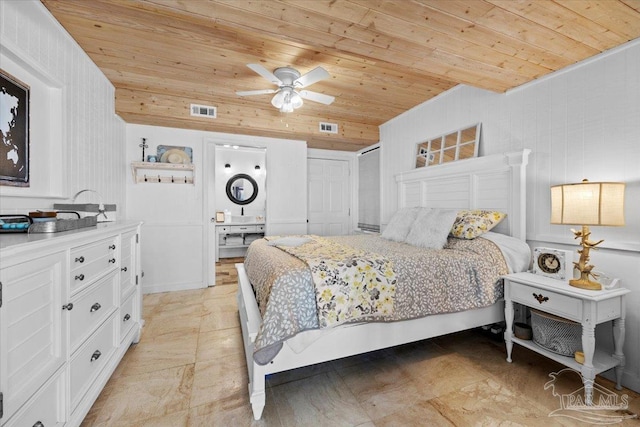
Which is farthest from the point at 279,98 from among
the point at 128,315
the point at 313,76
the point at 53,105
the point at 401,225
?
the point at 128,315

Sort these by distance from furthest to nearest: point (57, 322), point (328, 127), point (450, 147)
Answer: point (328, 127) < point (450, 147) < point (57, 322)

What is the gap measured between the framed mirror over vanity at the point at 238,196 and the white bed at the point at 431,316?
10.7 feet

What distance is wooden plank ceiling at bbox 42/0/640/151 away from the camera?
1.54m

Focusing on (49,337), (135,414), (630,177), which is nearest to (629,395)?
(630,177)

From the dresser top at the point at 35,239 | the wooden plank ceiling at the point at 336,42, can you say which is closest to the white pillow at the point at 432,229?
the wooden plank ceiling at the point at 336,42

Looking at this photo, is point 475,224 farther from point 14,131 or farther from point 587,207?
point 14,131

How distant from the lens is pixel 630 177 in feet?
5.94

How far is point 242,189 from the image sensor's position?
19.8 feet

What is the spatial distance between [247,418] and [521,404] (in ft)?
5.28

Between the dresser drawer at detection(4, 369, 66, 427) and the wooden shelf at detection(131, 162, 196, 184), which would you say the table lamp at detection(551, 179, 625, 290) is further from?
the wooden shelf at detection(131, 162, 196, 184)

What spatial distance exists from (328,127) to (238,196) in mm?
2839

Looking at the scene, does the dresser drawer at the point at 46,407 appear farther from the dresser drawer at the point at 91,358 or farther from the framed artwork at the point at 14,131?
the framed artwork at the point at 14,131

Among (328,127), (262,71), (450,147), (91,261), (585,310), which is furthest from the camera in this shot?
(328,127)

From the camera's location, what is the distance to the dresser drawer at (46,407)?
985 millimetres
